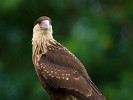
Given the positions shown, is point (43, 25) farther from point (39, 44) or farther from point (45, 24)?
point (39, 44)

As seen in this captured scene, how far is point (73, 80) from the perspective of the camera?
12141mm

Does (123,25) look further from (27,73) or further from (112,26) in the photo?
(27,73)

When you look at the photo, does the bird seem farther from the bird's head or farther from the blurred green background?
the blurred green background

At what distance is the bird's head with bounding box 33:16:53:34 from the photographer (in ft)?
40.4

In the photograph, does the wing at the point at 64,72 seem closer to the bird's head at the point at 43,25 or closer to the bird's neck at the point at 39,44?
the bird's neck at the point at 39,44

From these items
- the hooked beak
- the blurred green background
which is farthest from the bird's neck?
the blurred green background

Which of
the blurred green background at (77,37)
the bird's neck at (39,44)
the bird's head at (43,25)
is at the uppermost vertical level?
the bird's head at (43,25)

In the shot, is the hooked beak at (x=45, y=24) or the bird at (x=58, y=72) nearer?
the bird at (x=58, y=72)

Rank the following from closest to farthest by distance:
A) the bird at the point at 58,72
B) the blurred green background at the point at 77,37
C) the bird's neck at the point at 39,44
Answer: the bird at the point at 58,72
the bird's neck at the point at 39,44
the blurred green background at the point at 77,37

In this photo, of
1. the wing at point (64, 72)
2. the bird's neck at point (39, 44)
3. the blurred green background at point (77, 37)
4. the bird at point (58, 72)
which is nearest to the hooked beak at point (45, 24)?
the bird at point (58, 72)

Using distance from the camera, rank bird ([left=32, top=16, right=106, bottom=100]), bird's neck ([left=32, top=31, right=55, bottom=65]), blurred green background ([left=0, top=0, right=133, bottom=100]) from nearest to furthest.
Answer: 1. bird ([left=32, top=16, right=106, bottom=100])
2. bird's neck ([left=32, top=31, right=55, bottom=65])
3. blurred green background ([left=0, top=0, right=133, bottom=100])

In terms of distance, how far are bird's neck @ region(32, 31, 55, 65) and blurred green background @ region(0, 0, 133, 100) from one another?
362cm

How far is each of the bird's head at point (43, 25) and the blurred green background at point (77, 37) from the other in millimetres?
3625

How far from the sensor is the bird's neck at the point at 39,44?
12.3m
